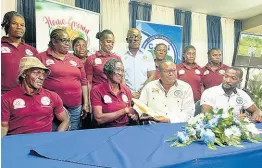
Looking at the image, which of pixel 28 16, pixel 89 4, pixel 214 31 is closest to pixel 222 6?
pixel 214 31

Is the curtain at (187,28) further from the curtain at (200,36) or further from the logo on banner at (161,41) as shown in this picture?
the logo on banner at (161,41)

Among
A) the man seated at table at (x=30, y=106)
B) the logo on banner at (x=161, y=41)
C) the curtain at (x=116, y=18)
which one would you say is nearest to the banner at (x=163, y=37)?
the logo on banner at (x=161, y=41)

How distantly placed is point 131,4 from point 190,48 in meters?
1.39

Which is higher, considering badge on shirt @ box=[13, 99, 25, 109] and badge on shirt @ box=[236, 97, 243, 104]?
badge on shirt @ box=[13, 99, 25, 109]

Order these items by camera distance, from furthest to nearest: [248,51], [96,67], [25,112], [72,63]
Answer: [248,51], [96,67], [72,63], [25,112]

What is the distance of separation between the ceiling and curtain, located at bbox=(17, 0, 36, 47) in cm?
188

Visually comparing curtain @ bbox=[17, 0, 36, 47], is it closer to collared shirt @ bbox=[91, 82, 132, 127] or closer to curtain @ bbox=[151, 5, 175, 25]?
collared shirt @ bbox=[91, 82, 132, 127]

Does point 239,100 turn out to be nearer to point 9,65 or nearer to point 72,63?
point 72,63

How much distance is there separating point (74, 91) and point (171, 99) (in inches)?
33.5

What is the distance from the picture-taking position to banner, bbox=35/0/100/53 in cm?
296

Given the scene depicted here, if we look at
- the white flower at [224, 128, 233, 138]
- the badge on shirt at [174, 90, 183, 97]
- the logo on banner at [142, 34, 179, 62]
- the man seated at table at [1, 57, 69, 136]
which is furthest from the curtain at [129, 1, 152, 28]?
the white flower at [224, 128, 233, 138]

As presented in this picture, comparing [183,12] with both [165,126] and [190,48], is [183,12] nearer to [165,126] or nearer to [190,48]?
[190,48]

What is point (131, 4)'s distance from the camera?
178 inches

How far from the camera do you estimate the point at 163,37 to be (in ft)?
15.1
